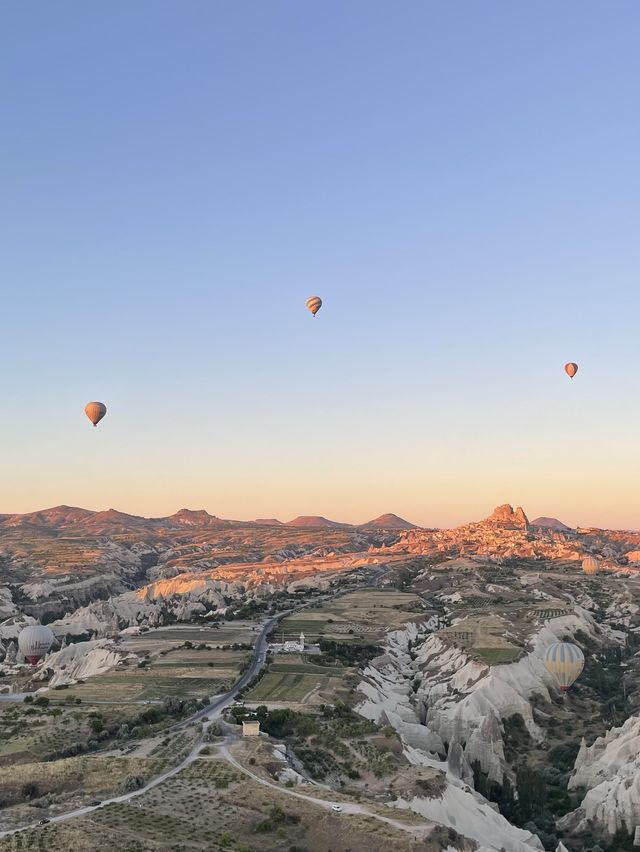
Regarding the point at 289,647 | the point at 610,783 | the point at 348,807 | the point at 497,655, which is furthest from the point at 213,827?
the point at 497,655

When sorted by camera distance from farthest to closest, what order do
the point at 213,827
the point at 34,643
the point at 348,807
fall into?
the point at 34,643
the point at 348,807
the point at 213,827

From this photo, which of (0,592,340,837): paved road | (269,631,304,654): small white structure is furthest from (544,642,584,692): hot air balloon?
(0,592,340,837): paved road

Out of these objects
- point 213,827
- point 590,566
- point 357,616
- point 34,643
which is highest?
point 213,827

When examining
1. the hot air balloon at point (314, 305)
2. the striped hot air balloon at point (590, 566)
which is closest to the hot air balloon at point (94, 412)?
the hot air balloon at point (314, 305)

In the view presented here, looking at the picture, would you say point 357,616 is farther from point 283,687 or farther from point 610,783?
point 610,783

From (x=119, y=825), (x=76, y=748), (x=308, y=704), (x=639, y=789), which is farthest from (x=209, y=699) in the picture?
(x=639, y=789)

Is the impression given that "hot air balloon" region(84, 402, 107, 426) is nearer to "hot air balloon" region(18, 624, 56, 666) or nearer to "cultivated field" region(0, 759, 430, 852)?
"hot air balloon" region(18, 624, 56, 666)
